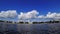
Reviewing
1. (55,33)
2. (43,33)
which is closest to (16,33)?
(43,33)

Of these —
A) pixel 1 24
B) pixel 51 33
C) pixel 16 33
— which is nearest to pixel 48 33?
pixel 51 33

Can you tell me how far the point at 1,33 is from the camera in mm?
14602

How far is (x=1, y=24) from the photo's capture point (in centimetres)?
1925

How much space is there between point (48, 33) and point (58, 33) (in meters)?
1.05

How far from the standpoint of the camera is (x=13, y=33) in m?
14.8

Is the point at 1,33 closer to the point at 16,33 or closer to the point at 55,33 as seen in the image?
the point at 16,33

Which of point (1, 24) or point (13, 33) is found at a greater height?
point (1, 24)

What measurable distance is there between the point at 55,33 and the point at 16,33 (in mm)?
3996

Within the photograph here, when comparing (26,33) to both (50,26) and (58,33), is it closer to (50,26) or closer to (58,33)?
(58,33)

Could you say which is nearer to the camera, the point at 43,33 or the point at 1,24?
the point at 43,33

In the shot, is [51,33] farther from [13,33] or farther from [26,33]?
[13,33]

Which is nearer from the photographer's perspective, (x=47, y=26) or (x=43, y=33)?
(x=43, y=33)

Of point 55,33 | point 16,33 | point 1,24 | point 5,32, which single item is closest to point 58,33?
point 55,33

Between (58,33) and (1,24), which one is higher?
(1,24)
